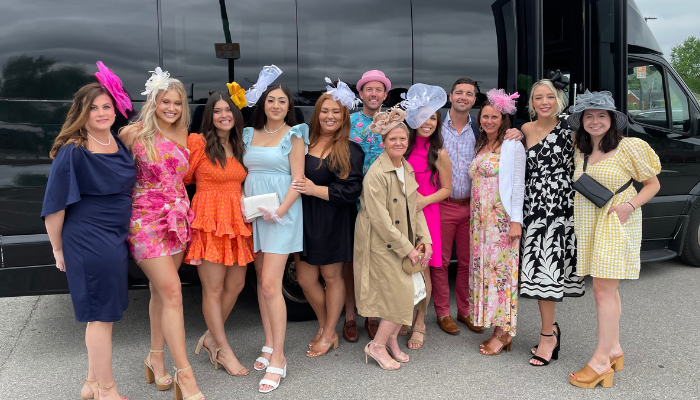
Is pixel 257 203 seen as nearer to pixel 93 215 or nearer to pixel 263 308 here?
pixel 263 308

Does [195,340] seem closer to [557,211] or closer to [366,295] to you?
[366,295]

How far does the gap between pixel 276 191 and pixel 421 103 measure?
3.61 ft

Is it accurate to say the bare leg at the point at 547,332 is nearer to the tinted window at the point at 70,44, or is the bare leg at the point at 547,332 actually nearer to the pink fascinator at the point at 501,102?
the pink fascinator at the point at 501,102

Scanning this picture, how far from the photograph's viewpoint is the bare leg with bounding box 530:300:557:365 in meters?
3.30

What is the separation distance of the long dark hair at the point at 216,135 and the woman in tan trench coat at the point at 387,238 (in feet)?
2.66

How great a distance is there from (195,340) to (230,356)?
636mm

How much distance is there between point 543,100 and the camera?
320cm

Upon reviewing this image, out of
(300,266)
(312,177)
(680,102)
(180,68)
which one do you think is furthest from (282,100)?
(680,102)

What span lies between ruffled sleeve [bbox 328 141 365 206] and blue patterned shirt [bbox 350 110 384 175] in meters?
0.26

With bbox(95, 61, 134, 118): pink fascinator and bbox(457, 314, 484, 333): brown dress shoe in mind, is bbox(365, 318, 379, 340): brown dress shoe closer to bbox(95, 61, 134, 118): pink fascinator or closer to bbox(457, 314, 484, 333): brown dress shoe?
bbox(457, 314, 484, 333): brown dress shoe

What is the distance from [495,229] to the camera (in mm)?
3377

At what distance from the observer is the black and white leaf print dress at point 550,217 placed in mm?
3193

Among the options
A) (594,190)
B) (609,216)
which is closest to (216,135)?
(594,190)

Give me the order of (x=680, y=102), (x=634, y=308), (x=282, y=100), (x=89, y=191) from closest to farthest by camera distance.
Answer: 1. (x=89, y=191)
2. (x=282, y=100)
3. (x=634, y=308)
4. (x=680, y=102)
